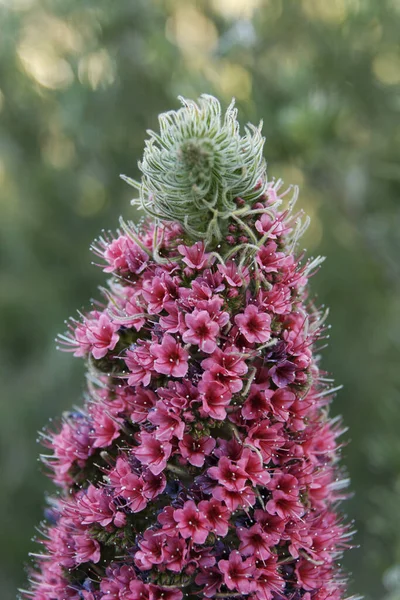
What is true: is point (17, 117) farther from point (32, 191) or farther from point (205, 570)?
point (205, 570)

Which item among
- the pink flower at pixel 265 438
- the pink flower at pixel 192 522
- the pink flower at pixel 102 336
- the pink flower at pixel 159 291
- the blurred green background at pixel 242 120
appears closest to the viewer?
the pink flower at pixel 192 522

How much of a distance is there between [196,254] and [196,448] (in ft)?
2.72

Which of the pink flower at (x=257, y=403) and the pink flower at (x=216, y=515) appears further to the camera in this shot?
the pink flower at (x=257, y=403)

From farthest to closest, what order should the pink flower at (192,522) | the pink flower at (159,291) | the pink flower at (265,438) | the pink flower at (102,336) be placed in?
the pink flower at (102,336) → the pink flower at (159,291) → the pink flower at (265,438) → the pink flower at (192,522)

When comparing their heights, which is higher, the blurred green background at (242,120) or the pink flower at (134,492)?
the blurred green background at (242,120)

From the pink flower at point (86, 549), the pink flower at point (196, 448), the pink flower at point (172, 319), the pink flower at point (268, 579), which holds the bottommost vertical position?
the pink flower at point (268, 579)

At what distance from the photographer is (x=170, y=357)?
285 cm

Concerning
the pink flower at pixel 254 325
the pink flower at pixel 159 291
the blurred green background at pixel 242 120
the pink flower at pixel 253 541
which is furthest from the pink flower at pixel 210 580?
the blurred green background at pixel 242 120

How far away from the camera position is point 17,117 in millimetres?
9320

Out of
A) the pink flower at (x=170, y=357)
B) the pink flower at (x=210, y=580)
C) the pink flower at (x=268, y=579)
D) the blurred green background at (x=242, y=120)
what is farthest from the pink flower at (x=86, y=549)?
the blurred green background at (x=242, y=120)

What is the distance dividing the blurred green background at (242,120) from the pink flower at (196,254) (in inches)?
137

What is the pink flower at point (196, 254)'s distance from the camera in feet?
9.78

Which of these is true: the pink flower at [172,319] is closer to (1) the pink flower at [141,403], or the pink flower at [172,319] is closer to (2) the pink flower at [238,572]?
(1) the pink flower at [141,403]

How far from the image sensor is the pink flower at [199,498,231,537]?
276cm
